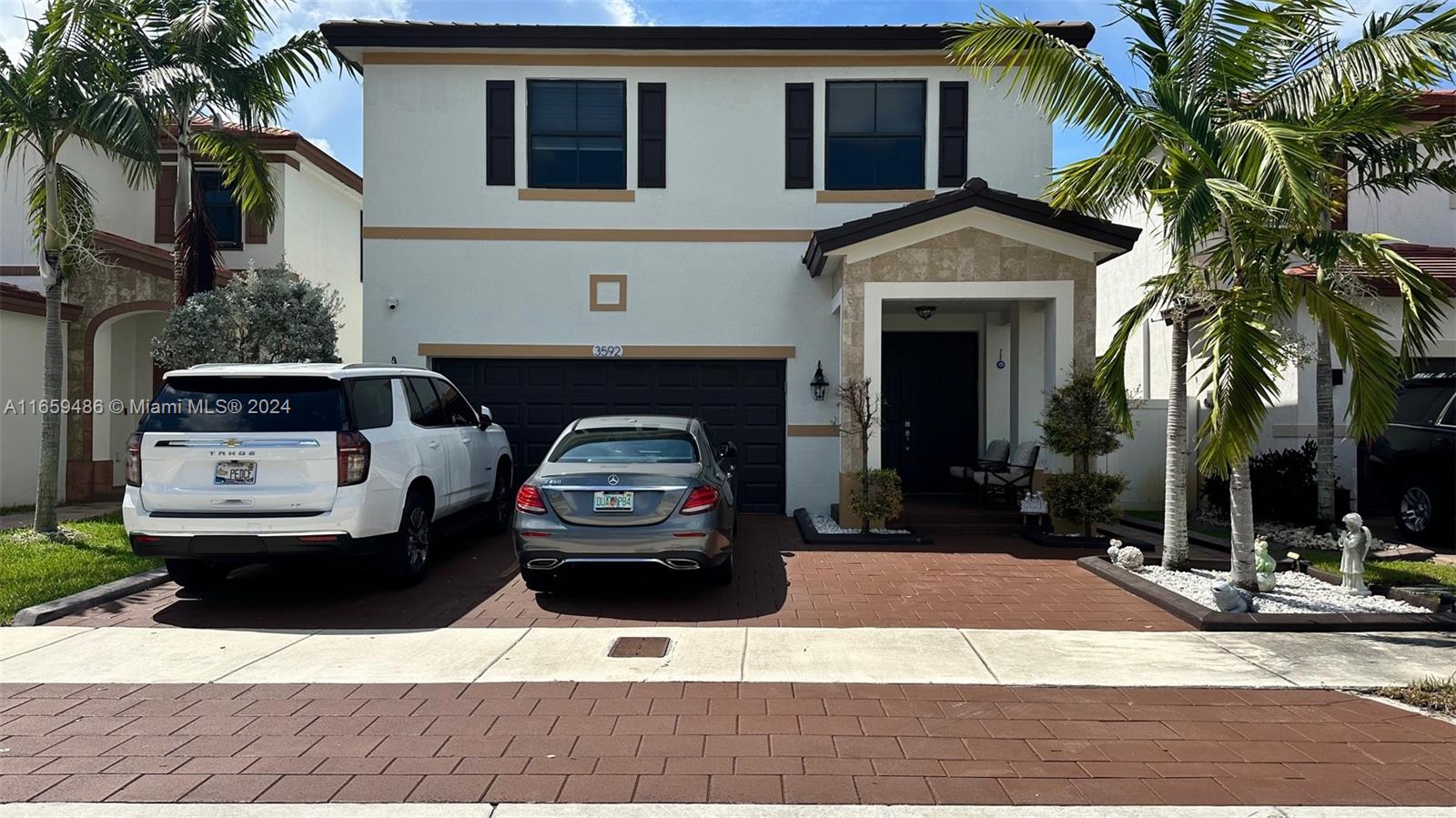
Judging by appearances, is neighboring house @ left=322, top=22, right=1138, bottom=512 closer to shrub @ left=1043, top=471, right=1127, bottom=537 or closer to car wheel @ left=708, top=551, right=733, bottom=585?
shrub @ left=1043, top=471, right=1127, bottom=537

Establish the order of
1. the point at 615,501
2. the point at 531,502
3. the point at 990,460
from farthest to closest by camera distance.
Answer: the point at 990,460
the point at 531,502
the point at 615,501

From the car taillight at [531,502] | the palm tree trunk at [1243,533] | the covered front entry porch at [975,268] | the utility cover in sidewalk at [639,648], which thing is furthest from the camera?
the covered front entry porch at [975,268]

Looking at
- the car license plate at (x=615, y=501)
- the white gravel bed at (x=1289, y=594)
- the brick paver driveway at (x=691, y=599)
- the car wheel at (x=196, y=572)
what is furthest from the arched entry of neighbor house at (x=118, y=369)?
the white gravel bed at (x=1289, y=594)

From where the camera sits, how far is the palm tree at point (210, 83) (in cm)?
1095

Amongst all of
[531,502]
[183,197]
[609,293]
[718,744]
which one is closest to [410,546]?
[531,502]

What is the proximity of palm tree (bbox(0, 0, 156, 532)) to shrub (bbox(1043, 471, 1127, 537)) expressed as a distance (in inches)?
426

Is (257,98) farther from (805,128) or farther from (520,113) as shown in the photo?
(805,128)

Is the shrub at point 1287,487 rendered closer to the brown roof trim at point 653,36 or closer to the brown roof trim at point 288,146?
the brown roof trim at point 653,36

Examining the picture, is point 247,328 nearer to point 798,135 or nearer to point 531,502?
point 531,502

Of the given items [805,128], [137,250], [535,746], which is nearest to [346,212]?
[137,250]

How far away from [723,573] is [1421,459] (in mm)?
8743

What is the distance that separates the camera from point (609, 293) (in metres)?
13.3

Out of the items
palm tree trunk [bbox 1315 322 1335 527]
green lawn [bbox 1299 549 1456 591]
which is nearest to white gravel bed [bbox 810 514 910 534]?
green lawn [bbox 1299 549 1456 591]

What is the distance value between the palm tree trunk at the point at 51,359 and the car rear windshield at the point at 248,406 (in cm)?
407
